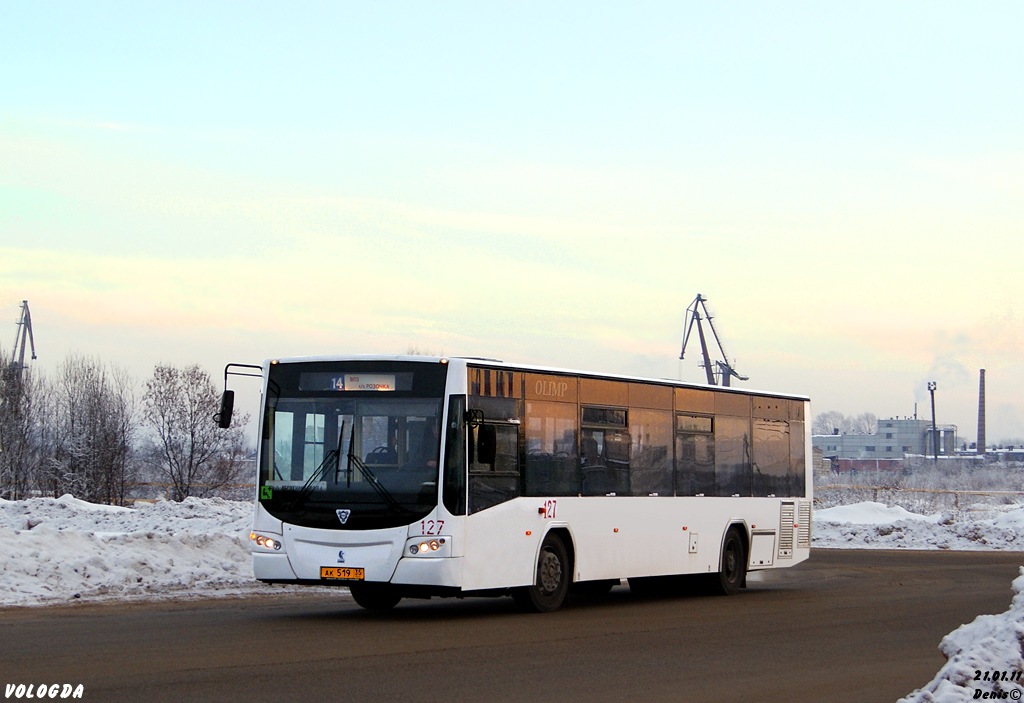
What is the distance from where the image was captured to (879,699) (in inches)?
375

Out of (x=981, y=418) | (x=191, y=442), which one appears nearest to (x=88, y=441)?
(x=191, y=442)

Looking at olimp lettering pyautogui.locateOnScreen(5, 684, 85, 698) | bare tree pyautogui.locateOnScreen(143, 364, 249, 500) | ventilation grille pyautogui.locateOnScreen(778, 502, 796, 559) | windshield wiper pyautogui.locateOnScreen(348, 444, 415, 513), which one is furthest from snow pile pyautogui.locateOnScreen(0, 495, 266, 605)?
bare tree pyautogui.locateOnScreen(143, 364, 249, 500)

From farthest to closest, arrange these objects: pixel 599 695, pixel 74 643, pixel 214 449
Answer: pixel 214 449, pixel 74 643, pixel 599 695

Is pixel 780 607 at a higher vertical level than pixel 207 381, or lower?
lower

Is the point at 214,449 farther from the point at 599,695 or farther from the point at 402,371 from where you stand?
the point at 599,695

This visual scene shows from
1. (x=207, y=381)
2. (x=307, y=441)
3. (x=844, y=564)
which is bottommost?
(x=844, y=564)

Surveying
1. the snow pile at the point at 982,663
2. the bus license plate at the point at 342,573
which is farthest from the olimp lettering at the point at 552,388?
the snow pile at the point at 982,663

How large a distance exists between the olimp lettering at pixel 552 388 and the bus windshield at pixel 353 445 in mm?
1892

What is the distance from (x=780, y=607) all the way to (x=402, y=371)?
6676 mm

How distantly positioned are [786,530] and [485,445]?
9.00 m

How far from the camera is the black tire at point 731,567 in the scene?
20297 mm

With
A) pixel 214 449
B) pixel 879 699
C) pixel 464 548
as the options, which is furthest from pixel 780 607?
pixel 214 449

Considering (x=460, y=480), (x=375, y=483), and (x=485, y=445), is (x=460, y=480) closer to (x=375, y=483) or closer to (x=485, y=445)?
(x=485, y=445)

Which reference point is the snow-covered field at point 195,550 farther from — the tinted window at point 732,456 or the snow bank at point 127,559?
the tinted window at point 732,456
